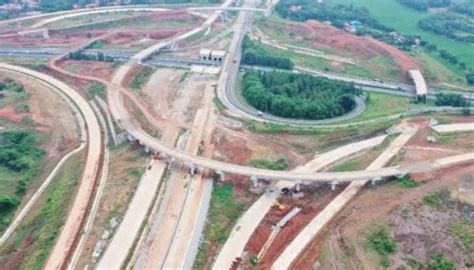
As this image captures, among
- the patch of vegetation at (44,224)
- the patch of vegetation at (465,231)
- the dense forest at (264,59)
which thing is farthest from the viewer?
the dense forest at (264,59)

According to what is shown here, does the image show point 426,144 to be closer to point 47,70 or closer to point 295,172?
point 295,172

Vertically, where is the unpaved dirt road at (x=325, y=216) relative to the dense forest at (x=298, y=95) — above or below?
below

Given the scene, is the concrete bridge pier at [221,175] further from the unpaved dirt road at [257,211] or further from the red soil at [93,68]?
the red soil at [93,68]

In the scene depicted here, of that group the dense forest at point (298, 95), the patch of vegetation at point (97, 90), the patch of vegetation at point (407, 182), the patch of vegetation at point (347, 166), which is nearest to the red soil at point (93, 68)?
the patch of vegetation at point (97, 90)

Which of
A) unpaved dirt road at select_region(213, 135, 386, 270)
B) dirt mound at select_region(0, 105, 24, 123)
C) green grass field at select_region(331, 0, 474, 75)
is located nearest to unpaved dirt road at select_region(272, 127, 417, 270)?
unpaved dirt road at select_region(213, 135, 386, 270)

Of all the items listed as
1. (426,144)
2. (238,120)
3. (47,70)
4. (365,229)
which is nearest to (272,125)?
(238,120)

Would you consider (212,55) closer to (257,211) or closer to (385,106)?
(385,106)

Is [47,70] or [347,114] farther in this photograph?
[47,70]
